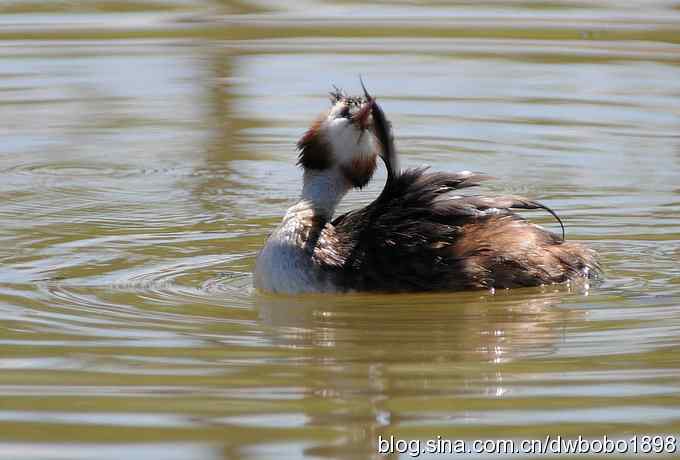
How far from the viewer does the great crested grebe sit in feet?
24.4

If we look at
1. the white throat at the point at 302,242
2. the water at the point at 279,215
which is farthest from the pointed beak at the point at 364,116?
the water at the point at 279,215

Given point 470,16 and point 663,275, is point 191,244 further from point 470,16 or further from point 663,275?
point 470,16

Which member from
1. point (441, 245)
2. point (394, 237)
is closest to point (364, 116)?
point (394, 237)

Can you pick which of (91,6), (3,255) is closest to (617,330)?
(3,255)

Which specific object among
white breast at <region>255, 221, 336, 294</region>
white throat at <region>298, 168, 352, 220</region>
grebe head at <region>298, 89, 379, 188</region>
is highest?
grebe head at <region>298, 89, 379, 188</region>

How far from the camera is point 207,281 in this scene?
7.65 m

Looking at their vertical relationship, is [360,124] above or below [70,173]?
above

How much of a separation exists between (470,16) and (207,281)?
8974mm

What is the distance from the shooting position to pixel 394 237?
24.5ft

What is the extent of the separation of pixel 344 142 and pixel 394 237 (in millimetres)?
657

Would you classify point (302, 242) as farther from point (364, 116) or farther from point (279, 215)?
point (279, 215)

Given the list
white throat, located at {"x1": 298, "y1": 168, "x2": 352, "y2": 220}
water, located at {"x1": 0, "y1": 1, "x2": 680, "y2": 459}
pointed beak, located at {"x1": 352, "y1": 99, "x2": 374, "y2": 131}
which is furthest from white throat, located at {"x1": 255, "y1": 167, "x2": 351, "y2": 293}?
pointed beak, located at {"x1": 352, "y1": 99, "x2": 374, "y2": 131}

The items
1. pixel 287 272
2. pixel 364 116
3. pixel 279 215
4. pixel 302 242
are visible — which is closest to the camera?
pixel 287 272

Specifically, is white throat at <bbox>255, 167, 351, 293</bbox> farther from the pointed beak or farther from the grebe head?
the pointed beak
